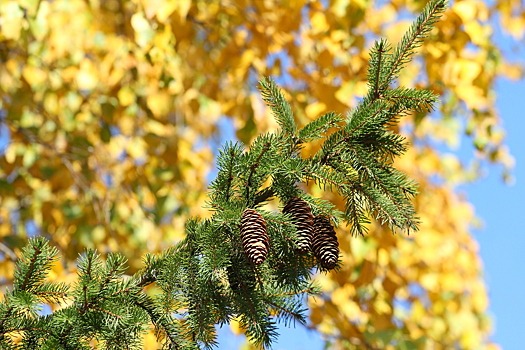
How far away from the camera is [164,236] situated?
10.1 feet

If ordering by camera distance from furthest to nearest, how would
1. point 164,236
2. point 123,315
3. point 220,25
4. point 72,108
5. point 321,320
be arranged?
point 164,236
point 72,108
point 220,25
point 321,320
point 123,315

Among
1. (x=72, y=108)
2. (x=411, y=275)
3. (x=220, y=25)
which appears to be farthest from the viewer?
(x=411, y=275)

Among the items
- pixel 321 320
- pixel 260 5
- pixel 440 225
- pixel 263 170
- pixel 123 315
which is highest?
pixel 440 225

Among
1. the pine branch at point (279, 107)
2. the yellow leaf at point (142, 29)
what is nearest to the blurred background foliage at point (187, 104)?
the yellow leaf at point (142, 29)

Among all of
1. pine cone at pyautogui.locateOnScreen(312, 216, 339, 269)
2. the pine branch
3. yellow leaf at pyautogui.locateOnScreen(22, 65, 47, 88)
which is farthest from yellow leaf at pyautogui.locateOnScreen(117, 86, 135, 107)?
pine cone at pyautogui.locateOnScreen(312, 216, 339, 269)

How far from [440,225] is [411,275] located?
3.23 feet

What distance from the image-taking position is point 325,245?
2.45ft

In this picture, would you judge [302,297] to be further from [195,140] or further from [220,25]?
[195,140]

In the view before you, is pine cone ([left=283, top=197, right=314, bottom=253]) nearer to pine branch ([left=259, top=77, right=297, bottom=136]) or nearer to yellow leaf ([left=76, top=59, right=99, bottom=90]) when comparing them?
pine branch ([left=259, top=77, right=297, bottom=136])

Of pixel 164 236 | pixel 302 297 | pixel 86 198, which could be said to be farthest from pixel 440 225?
pixel 302 297

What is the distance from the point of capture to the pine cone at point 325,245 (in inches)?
29.2

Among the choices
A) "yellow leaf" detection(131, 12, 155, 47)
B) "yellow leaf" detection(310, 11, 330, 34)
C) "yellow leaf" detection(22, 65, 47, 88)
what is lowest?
"yellow leaf" detection(131, 12, 155, 47)

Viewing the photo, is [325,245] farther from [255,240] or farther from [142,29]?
[142,29]

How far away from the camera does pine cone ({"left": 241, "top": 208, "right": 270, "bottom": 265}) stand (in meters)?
0.70
